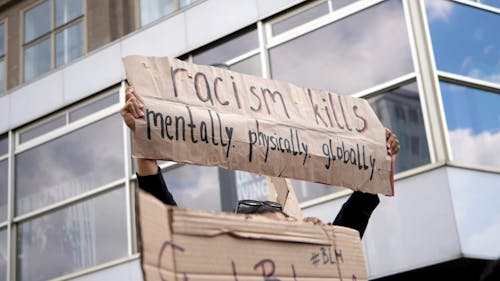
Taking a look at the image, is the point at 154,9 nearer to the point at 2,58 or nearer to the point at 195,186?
the point at 195,186

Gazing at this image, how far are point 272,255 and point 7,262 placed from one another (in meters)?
7.97

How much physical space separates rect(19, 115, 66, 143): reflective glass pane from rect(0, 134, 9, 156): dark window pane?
0.24 m

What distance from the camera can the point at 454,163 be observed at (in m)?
7.29

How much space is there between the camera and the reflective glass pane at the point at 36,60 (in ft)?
36.0

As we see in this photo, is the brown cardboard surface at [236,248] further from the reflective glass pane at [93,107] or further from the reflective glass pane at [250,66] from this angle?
the reflective glass pane at [93,107]

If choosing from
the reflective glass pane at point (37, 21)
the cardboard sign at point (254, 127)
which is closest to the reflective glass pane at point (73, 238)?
the reflective glass pane at point (37, 21)

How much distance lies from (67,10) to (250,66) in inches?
127

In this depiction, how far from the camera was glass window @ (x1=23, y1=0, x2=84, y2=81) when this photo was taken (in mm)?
10727

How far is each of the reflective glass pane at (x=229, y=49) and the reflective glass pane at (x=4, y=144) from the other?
3.01m

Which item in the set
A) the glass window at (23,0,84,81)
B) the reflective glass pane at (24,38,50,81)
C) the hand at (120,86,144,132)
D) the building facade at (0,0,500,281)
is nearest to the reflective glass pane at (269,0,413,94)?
the building facade at (0,0,500,281)

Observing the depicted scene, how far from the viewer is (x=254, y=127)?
12.1ft

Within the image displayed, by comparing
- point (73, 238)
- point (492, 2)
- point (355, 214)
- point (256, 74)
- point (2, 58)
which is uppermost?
point (2, 58)

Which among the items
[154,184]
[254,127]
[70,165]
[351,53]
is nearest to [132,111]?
[154,184]

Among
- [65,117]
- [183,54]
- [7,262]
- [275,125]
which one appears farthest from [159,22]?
[275,125]
